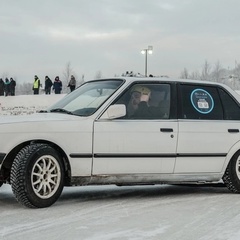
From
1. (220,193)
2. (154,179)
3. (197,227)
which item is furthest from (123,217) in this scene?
(220,193)

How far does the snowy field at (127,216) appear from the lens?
457 centimetres

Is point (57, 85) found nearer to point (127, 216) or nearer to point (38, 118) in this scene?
point (38, 118)

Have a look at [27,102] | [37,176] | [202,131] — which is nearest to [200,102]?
[202,131]

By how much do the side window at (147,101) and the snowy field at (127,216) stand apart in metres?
1.10

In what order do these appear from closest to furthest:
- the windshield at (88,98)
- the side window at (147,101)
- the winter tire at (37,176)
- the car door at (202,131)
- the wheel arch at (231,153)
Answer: the winter tire at (37,176)
the windshield at (88,98)
the side window at (147,101)
the car door at (202,131)
the wheel arch at (231,153)

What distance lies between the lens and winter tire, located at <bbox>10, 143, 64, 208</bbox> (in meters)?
5.59

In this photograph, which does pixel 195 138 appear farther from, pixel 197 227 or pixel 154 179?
pixel 197 227

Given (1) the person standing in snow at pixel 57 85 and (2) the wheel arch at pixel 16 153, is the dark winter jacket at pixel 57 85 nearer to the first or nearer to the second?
(1) the person standing in snow at pixel 57 85

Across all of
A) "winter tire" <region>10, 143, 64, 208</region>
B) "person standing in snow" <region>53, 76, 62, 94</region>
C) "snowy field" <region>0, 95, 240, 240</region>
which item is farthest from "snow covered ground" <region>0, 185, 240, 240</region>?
"person standing in snow" <region>53, 76, 62, 94</region>

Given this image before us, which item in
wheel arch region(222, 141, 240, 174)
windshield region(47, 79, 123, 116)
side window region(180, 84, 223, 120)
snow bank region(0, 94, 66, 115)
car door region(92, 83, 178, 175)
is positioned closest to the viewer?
car door region(92, 83, 178, 175)

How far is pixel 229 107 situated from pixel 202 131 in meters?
0.74

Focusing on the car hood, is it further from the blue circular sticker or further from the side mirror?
the blue circular sticker

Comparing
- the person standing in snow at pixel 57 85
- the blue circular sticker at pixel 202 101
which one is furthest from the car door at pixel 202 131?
the person standing in snow at pixel 57 85

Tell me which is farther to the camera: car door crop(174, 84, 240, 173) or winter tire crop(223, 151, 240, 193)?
winter tire crop(223, 151, 240, 193)
